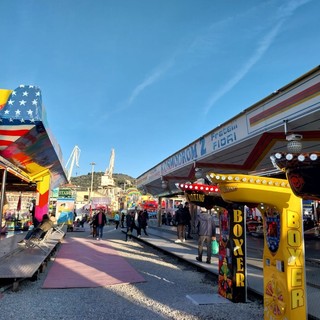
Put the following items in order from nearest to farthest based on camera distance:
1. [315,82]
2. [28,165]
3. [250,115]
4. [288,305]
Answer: [288,305] → [315,82] → [250,115] → [28,165]

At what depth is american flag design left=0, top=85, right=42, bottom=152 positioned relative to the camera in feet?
25.8

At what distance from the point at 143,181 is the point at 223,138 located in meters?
14.0

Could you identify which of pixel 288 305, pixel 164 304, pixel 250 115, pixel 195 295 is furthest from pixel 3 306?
pixel 250 115

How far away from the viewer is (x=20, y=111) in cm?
794

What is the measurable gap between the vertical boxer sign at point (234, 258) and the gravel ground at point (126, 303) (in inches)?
9.7

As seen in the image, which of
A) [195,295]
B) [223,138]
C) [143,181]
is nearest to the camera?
[195,295]

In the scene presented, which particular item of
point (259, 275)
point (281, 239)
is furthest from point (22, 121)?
point (259, 275)

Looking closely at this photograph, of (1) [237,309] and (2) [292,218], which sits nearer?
(2) [292,218]

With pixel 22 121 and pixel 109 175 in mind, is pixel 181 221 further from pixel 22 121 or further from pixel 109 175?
pixel 109 175

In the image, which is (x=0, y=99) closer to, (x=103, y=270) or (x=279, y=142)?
(x=103, y=270)

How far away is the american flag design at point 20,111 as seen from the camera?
25.8 ft

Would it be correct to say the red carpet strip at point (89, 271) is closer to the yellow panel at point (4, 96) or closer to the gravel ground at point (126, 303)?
the gravel ground at point (126, 303)

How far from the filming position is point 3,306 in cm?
550

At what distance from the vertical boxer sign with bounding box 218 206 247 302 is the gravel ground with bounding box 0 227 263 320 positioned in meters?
0.25
